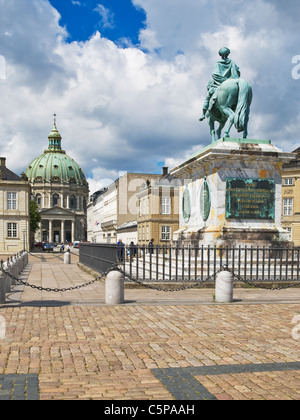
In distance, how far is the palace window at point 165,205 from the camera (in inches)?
2142

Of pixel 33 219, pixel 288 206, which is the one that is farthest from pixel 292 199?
pixel 33 219

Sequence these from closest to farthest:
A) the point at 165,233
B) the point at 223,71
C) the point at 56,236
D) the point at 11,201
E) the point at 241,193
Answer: the point at 241,193
the point at 223,71
the point at 165,233
the point at 11,201
the point at 56,236

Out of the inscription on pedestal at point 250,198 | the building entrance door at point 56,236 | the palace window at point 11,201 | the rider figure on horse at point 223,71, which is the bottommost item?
the building entrance door at point 56,236

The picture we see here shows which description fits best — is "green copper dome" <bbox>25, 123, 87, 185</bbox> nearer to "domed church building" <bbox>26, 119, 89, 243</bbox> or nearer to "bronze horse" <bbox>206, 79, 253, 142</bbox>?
"domed church building" <bbox>26, 119, 89, 243</bbox>

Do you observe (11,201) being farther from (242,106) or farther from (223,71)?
(242,106)

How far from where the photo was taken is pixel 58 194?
176 metres

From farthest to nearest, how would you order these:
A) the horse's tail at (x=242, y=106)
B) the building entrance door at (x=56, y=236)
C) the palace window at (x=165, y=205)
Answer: the building entrance door at (x=56, y=236) → the palace window at (x=165, y=205) → the horse's tail at (x=242, y=106)

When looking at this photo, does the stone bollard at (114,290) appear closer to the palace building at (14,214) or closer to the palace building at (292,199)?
the palace building at (292,199)

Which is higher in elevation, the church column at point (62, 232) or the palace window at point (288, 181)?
the palace window at point (288, 181)

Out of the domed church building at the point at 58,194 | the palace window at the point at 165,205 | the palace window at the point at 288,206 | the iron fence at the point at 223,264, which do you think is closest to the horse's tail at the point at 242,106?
the iron fence at the point at 223,264

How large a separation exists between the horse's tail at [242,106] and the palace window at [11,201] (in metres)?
53.0

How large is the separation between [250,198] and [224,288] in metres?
5.15

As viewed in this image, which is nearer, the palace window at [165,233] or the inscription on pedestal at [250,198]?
the inscription on pedestal at [250,198]
